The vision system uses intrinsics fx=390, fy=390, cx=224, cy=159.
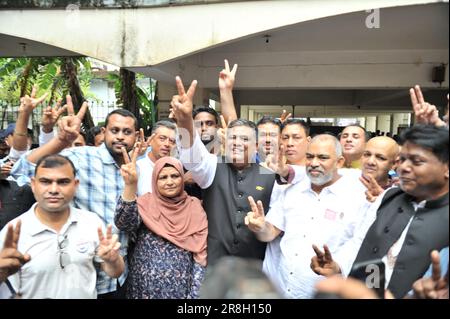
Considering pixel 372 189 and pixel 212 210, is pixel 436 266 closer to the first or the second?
pixel 372 189

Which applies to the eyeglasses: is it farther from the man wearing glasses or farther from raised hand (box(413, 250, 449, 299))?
raised hand (box(413, 250, 449, 299))

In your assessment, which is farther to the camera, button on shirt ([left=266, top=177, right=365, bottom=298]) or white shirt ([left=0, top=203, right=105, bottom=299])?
button on shirt ([left=266, top=177, right=365, bottom=298])

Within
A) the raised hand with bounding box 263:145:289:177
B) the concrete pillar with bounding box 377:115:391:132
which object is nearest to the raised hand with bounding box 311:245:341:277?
the raised hand with bounding box 263:145:289:177

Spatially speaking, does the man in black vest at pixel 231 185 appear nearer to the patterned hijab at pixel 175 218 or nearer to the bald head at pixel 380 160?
the patterned hijab at pixel 175 218

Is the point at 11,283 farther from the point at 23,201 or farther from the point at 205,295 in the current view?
the point at 205,295

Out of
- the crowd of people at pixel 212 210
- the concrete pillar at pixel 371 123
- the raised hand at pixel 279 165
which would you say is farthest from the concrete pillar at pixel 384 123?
the raised hand at pixel 279 165

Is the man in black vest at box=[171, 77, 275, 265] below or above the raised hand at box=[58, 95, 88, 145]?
below

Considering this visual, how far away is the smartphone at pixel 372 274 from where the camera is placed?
5.07 feet

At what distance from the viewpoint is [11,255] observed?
1.69 meters

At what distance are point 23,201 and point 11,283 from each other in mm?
641

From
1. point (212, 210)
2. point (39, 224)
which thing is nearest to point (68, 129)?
point (39, 224)

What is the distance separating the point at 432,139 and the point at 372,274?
60 cm

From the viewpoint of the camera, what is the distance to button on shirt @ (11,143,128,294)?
91.5 inches
